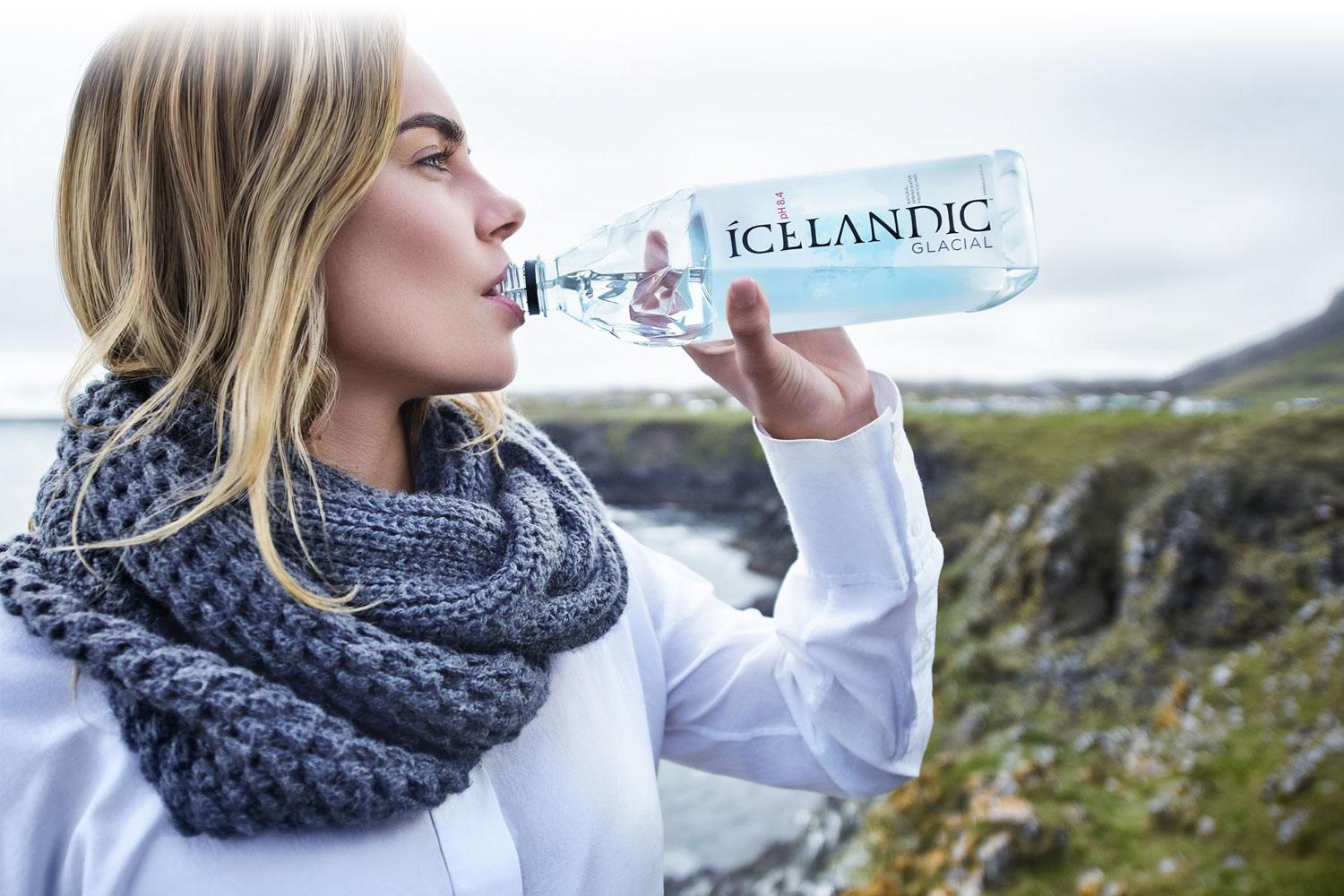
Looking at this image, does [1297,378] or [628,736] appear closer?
[628,736]

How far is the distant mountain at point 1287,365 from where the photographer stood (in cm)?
256

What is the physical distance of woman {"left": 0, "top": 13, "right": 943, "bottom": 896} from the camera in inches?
29.7

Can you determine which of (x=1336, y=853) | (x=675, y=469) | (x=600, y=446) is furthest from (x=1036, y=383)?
(x=1336, y=853)

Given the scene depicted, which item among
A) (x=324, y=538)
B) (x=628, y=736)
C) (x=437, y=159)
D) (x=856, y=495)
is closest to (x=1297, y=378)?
(x=856, y=495)

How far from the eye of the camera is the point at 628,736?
104cm

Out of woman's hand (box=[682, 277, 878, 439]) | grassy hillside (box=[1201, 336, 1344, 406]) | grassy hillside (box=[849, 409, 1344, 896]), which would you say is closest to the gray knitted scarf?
woman's hand (box=[682, 277, 878, 439])

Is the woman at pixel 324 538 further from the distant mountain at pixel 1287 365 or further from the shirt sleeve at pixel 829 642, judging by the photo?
the distant mountain at pixel 1287 365

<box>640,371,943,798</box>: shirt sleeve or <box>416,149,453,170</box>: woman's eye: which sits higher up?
<box>416,149,453,170</box>: woman's eye

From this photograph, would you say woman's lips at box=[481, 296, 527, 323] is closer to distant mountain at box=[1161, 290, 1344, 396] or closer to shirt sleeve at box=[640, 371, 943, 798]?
shirt sleeve at box=[640, 371, 943, 798]

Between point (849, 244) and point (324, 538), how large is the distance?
0.56 meters

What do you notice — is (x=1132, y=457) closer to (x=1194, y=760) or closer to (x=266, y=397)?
(x=1194, y=760)

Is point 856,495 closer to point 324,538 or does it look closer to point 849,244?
point 849,244

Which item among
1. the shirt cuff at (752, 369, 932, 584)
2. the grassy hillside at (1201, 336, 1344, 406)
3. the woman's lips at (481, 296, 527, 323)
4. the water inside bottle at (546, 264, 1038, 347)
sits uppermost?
the woman's lips at (481, 296, 527, 323)

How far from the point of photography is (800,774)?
1.16 m
